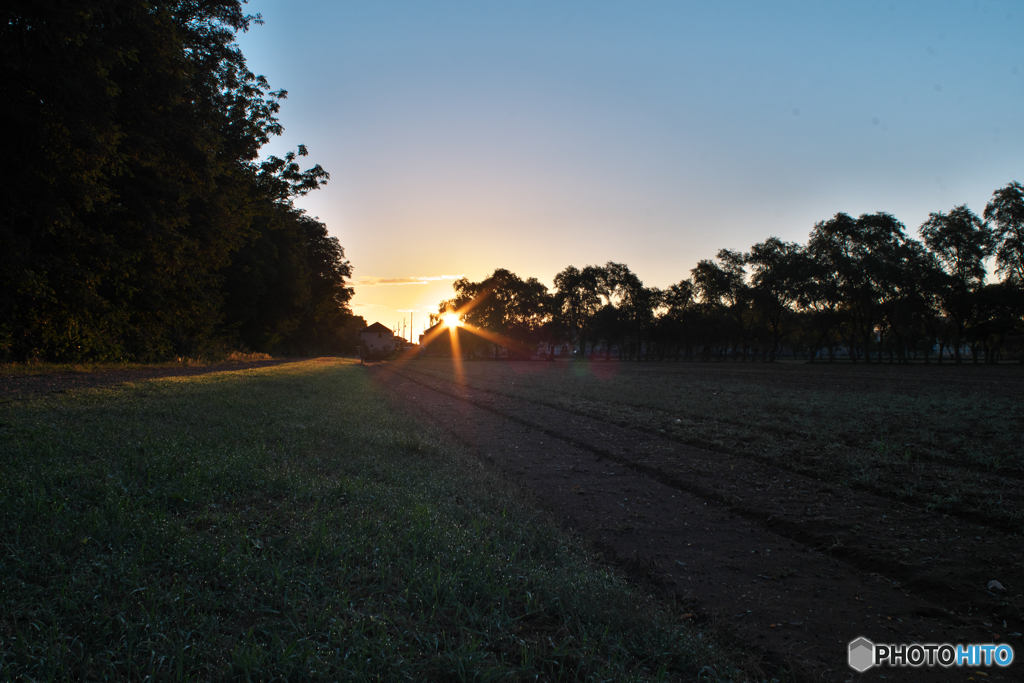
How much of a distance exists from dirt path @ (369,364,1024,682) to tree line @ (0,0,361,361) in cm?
1460

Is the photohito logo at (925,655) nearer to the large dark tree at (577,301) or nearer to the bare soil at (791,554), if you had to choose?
the bare soil at (791,554)

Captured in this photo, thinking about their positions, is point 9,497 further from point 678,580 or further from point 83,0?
point 83,0

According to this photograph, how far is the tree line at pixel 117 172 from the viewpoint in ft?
42.9

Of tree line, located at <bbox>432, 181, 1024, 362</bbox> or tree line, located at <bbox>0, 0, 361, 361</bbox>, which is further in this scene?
tree line, located at <bbox>432, 181, 1024, 362</bbox>

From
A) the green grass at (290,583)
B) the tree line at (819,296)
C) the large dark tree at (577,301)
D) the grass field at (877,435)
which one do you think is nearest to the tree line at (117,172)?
the green grass at (290,583)

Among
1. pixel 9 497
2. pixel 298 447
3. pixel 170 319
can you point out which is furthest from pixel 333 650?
pixel 170 319

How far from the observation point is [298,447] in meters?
7.12

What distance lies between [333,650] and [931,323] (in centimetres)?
8072

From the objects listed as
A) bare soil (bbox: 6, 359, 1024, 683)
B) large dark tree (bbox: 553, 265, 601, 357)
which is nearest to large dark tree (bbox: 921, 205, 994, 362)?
large dark tree (bbox: 553, 265, 601, 357)

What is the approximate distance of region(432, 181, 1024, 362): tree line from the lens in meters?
57.0

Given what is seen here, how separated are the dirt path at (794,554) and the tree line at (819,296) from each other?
2639 inches

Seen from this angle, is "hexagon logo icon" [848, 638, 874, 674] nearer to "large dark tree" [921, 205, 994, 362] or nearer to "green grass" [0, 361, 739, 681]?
"green grass" [0, 361, 739, 681]

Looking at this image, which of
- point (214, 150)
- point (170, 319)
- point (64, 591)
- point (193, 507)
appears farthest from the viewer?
point (170, 319)

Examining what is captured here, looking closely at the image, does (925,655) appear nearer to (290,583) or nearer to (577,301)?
(290,583)
